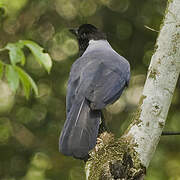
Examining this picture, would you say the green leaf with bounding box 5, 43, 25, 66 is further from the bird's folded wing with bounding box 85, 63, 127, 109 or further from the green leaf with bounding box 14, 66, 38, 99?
the bird's folded wing with bounding box 85, 63, 127, 109

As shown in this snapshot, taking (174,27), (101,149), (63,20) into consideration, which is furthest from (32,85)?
(63,20)

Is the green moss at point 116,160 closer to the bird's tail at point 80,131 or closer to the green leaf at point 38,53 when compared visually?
the bird's tail at point 80,131

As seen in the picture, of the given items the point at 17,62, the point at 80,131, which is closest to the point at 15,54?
the point at 17,62

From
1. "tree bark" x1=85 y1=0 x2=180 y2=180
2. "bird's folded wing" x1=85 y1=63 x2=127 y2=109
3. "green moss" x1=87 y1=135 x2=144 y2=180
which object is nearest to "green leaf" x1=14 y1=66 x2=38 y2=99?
"bird's folded wing" x1=85 y1=63 x2=127 y2=109

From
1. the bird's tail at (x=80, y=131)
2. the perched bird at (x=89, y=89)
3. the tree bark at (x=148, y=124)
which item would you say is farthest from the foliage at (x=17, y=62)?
the tree bark at (x=148, y=124)

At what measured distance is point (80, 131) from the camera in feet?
9.96

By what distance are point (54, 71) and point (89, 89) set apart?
314 cm

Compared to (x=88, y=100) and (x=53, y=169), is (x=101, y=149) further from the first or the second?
(x=53, y=169)

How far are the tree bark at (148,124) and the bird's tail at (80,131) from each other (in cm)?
7

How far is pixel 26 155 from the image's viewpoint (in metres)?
6.54

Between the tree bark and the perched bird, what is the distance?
149 mm

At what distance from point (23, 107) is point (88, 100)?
11.0 ft

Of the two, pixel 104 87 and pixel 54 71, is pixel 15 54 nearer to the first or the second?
pixel 104 87

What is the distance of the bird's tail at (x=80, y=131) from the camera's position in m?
2.87
